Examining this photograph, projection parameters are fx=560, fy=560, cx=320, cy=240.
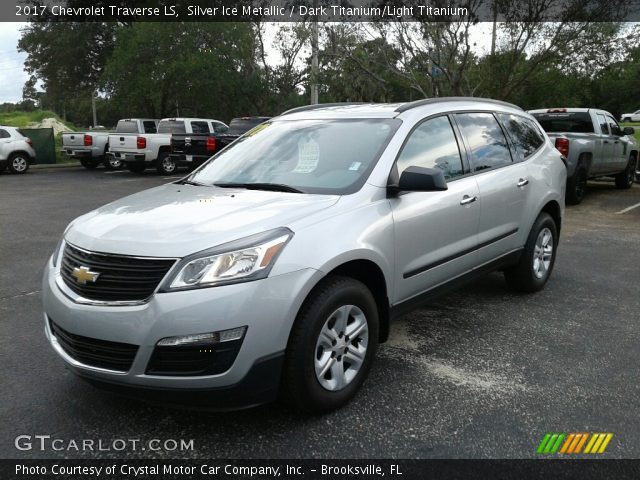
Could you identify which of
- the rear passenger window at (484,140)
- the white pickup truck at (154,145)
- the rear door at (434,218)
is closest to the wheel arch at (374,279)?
the rear door at (434,218)

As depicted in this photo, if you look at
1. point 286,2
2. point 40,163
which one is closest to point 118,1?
point 40,163

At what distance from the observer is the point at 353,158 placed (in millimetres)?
3672

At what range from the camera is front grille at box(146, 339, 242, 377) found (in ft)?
8.46

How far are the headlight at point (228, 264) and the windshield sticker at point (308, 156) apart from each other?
3.66 feet

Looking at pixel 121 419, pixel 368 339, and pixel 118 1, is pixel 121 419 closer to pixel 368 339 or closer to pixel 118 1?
pixel 368 339

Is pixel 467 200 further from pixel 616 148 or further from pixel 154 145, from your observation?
pixel 154 145

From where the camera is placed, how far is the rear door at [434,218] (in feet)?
11.7

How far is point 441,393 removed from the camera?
3342mm

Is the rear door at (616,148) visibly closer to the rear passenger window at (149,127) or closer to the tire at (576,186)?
the tire at (576,186)

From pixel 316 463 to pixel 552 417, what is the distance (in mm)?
1347

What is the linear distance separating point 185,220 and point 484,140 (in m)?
2.74

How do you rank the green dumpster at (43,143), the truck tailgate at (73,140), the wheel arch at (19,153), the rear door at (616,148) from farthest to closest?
the green dumpster at (43,143)
the truck tailgate at (73,140)
the wheel arch at (19,153)
the rear door at (616,148)

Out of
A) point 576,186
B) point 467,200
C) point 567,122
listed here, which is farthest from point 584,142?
point 467,200

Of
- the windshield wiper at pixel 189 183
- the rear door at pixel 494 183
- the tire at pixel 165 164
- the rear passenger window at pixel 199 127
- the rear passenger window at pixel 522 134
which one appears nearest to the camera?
the windshield wiper at pixel 189 183
